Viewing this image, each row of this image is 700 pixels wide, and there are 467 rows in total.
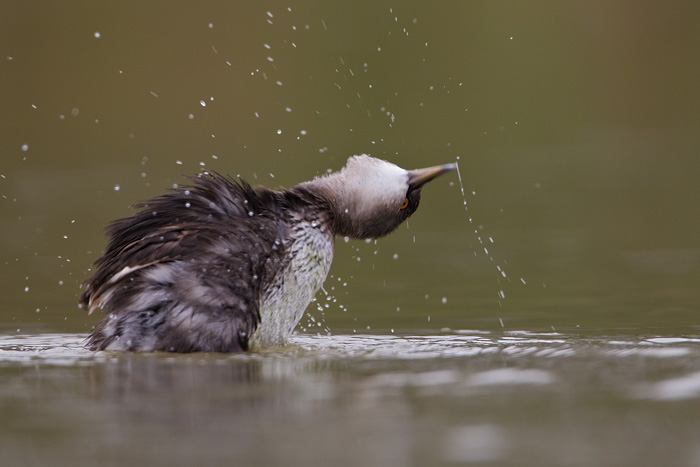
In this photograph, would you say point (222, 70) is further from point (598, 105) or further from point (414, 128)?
point (598, 105)

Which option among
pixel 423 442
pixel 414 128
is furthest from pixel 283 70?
pixel 423 442

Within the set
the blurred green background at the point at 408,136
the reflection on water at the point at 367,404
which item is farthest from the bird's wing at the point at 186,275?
the blurred green background at the point at 408,136

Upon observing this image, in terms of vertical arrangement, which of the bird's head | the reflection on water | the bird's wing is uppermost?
the bird's head

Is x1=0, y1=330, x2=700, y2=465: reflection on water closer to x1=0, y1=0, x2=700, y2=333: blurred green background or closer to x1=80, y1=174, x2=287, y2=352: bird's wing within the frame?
x1=80, y1=174, x2=287, y2=352: bird's wing

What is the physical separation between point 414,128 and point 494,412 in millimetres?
13301

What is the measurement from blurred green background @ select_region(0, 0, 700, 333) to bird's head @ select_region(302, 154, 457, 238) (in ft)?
2.23

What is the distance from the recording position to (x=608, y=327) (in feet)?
26.0

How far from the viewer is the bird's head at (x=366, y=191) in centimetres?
827

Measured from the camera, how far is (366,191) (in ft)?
27.3

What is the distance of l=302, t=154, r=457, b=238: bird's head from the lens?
325 inches

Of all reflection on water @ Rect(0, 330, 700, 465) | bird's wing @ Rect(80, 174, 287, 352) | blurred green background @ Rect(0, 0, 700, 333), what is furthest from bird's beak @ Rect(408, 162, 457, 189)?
reflection on water @ Rect(0, 330, 700, 465)

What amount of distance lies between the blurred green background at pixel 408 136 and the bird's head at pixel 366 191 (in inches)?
26.7

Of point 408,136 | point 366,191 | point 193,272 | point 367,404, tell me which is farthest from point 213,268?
point 408,136

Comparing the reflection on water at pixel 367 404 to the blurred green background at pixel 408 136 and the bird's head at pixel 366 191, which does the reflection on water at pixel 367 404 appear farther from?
the blurred green background at pixel 408 136
